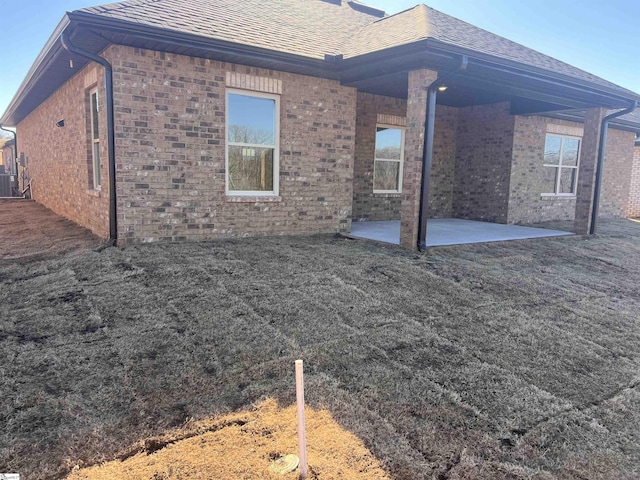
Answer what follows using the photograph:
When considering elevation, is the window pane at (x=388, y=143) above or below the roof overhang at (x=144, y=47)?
below

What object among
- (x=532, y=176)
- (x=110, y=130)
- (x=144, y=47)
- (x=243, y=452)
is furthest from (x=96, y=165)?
(x=532, y=176)

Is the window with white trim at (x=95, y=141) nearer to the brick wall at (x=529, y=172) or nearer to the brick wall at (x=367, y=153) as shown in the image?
the brick wall at (x=367, y=153)

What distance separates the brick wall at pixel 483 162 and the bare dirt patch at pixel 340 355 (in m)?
5.60

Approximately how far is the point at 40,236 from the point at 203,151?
3632 millimetres

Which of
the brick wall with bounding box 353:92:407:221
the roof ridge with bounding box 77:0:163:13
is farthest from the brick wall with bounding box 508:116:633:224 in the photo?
the roof ridge with bounding box 77:0:163:13

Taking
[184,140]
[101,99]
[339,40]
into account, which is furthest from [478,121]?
[101,99]

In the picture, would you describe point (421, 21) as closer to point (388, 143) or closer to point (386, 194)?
point (388, 143)

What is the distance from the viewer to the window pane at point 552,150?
12601 millimetres

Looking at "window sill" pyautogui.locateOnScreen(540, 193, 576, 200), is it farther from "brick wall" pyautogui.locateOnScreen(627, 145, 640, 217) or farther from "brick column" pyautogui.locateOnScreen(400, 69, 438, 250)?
"brick column" pyautogui.locateOnScreen(400, 69, 438, 250)

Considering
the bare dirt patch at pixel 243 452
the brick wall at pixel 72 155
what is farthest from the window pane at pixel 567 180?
the bare dirt patch at pixel 243 452

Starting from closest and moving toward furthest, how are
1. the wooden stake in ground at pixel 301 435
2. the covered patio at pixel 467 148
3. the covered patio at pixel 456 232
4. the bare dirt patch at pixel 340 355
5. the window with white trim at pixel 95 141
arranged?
the wooden stake in ground at pixel 301 435, the bare dirt patch at pixel 340 355, the covered patio at pixel 467 148, the covered patio at pixel 456 232, the window with white trim at pixel 95 141

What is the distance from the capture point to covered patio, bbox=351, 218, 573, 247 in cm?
830

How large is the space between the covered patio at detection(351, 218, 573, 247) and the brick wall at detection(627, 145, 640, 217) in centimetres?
928

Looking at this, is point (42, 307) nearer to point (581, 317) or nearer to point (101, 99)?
point (101, 99)
